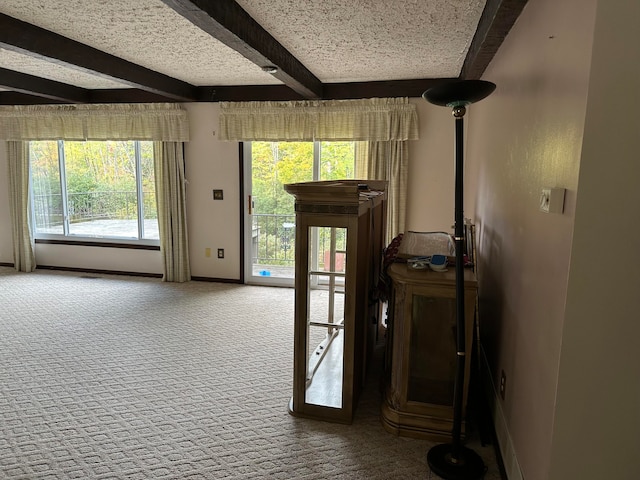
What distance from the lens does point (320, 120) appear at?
4.54 m

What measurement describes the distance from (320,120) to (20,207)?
158 inches

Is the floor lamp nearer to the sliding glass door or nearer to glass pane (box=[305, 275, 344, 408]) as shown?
glass pane (box=[305, 275, 344, 408])

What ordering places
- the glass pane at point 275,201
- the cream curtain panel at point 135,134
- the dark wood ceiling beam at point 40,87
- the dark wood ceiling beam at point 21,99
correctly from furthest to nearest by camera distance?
the dark wood ceiling beam at point 21,99 → the cream curtain panel at point 135,134 → the glass pane at point 275,201 → the dark wood ceiling beam at point 40,87

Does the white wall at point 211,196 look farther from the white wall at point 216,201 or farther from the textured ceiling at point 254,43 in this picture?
the textured ceiling at point 254,43

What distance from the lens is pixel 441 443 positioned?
7.19 feet

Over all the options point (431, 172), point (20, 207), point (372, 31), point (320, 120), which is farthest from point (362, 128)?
point (20, 207)

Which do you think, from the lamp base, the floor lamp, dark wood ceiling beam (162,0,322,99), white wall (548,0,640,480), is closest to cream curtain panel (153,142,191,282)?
dark wood ceiling beam (162,0,322,99)

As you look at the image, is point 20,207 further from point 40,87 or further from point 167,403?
point 167,403

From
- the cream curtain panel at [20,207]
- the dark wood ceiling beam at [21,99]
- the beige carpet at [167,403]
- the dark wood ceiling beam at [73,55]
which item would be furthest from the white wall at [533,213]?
the cream curtain panel at [20,207]

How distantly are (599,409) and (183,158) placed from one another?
15.3 feet

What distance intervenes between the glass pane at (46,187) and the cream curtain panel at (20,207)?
0.14m

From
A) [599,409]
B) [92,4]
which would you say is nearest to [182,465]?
[599,409]

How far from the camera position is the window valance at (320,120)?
4.34m

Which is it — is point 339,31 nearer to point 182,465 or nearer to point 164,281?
point 182,465
